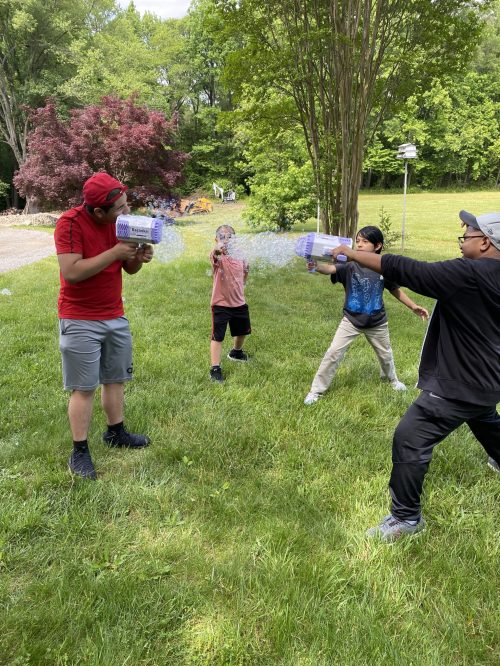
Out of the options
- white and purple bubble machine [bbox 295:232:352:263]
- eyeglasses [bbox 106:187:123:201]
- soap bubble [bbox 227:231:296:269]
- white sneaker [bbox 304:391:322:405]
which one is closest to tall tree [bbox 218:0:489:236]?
soap bubble [bbox 227:231:296:269]

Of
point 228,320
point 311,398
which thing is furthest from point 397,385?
point 228,320

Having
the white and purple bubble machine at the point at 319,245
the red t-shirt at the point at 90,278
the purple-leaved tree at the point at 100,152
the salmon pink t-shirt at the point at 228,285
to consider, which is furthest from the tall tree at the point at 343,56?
the purple-leaved tree at the point at 100,152

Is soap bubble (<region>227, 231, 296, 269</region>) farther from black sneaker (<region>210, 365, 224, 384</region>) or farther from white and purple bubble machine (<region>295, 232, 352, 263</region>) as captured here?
white and purple bubble machine (<region>295, 232, 352, 263</region>)

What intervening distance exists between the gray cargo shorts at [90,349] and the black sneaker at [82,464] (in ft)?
1.42

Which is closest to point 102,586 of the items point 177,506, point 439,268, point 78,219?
point 177,506

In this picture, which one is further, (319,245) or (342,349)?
(342,349)

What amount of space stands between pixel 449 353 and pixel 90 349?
2150 millimetres

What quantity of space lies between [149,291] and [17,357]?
3364 mm

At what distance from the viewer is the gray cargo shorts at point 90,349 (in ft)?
9.50

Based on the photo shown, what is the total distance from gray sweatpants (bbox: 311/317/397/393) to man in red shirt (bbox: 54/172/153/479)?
6.20 ft

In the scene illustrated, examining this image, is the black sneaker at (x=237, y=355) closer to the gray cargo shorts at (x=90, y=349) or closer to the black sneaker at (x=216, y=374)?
the black sneaker at (x=216, y=374)

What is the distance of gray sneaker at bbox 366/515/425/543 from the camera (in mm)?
2514

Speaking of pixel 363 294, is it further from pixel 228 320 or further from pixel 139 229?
pixel 139 229

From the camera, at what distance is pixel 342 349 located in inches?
169
